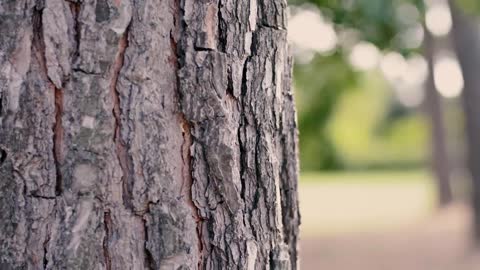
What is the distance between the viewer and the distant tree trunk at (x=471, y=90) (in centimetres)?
1269

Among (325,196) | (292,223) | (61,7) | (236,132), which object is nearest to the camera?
(61,7)

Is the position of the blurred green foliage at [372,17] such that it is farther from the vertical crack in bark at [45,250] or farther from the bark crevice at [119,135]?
the vertical crack in bark at [45,250]

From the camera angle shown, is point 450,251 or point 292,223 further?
point 450,251

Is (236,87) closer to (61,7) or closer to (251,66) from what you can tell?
(251,66)

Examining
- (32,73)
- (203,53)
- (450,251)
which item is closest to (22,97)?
(32,73)

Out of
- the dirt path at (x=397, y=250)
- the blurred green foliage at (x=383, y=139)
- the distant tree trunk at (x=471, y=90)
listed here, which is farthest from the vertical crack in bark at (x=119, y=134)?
the blurred green foliage at (x=383, y=139)

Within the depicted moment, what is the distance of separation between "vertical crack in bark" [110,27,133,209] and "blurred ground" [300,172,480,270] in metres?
9.53

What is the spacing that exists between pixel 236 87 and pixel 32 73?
391 mm

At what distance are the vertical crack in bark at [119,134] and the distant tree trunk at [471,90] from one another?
1132 centimetres

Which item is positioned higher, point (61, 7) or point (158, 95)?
point (61, 7)

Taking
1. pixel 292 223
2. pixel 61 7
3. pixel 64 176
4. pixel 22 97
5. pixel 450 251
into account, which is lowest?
pixel 450 251

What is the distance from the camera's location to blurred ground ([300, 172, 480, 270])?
11.9 metres

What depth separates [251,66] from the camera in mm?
1809

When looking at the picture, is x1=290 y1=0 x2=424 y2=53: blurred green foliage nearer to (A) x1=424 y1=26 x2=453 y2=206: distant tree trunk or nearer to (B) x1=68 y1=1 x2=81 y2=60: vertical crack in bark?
(B) x1=68 y1=1 x2=81 y2=60: vertical crack in bark
